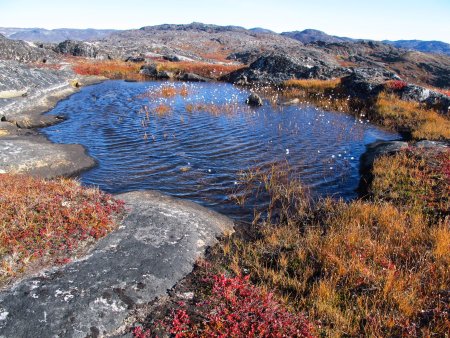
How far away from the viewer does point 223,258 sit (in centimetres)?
825

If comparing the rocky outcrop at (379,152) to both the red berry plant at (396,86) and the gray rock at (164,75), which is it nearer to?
the red berry plant at (396,86)

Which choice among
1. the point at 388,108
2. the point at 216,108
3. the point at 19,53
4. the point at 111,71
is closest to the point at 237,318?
the point at 216,108

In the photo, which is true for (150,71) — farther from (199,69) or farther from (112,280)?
(112,280)

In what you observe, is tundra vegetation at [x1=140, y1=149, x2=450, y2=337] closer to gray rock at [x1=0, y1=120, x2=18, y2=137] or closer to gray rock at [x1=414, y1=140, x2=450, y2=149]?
gray rock at [x1=414, y1=140, x2=450, y2=149]

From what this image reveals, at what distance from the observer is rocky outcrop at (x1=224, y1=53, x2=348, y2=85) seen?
1746 inches

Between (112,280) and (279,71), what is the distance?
44.9m

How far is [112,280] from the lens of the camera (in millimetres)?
6879

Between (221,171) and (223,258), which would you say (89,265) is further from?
(221,171)

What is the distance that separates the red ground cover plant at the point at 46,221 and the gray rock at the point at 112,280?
0.50 m

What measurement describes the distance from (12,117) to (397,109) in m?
29.5

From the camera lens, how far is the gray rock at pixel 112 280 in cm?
574

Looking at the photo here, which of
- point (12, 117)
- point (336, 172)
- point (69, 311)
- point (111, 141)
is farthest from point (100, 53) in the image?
point (69, 311)

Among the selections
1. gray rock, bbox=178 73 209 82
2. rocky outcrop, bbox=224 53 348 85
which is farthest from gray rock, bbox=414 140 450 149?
gray rock, bbox=178 73 209 82

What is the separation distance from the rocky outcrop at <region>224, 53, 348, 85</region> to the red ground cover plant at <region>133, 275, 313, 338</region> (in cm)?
4032
